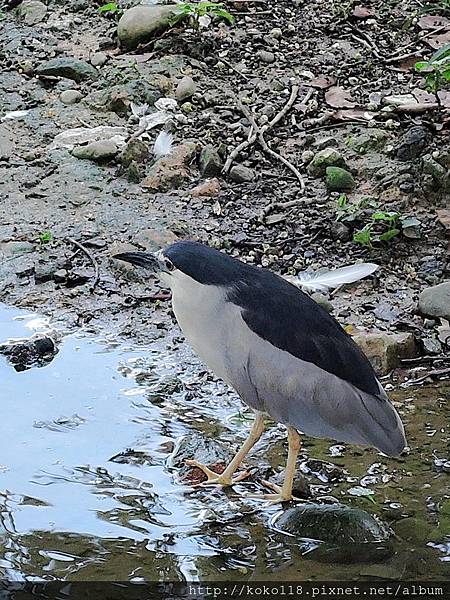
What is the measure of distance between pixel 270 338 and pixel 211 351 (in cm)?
26

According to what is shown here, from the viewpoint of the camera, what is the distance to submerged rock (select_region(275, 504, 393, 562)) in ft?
12.3

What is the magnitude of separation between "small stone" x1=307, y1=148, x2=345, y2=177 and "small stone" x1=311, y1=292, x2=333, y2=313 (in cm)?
136

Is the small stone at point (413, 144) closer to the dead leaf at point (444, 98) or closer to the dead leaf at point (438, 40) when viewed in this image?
the dead leaf at point (444, 98)

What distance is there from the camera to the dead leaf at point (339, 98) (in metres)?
7.36

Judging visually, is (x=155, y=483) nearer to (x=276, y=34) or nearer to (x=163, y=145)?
(x=163, y=145)

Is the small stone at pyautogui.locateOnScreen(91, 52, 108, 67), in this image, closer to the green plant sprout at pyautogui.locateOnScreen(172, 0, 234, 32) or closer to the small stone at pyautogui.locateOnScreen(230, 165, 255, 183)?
the green plant sprout at pyautogui.locateOnScreen(172, 0, 234, 32)

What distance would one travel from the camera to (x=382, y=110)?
7.15 m

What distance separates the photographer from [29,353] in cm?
511

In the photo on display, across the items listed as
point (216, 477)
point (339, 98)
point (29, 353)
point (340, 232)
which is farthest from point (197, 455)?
point (339, 98)

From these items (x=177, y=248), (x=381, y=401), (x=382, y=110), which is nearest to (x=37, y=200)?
(x=382, y=110)

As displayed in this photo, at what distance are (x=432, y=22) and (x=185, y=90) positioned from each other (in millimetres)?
2186

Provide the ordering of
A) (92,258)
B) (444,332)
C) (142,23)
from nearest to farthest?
1. (444,332)
2. (92,258)
3. (142,23)

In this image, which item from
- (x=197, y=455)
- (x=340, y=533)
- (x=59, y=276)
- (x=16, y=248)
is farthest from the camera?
(x=16, y=248)

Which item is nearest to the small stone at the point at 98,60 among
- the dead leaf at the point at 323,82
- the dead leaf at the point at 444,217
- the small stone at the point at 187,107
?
the small stone at the point at 187,107
